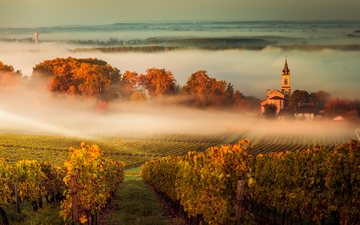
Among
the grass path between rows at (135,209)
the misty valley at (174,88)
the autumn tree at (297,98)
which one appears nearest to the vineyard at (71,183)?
the grass path between rows at (135,209)

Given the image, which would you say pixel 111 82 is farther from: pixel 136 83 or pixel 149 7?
pixel 149 7

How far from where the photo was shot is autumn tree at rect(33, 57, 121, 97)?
38875 millimetres

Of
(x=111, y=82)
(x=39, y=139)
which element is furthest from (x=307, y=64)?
(x=39, y=139)

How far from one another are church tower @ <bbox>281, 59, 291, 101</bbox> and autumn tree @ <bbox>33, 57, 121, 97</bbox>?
41.4 feet

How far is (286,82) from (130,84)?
1183cm

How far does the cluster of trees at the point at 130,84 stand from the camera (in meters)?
36.2

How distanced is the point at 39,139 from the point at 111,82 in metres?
7.92

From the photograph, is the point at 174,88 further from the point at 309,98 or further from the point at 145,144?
the point at 309,98

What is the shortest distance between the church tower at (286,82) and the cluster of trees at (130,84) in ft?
7.11

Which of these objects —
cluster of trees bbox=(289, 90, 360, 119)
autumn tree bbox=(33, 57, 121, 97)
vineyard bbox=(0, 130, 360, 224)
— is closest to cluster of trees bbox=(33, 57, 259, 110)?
autumn tree bbox=(33, 57, 121, 97)

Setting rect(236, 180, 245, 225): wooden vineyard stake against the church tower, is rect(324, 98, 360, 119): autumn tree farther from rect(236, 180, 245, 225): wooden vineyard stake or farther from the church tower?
rect(236, 180, 245, 225): wooden vineyard stake

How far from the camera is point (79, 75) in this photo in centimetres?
3919

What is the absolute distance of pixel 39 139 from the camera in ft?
111

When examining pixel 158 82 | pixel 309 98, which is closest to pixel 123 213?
pixel 309 98
